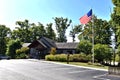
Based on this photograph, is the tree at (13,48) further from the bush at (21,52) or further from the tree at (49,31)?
the tree at (49,31)

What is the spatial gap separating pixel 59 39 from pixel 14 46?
36.3m

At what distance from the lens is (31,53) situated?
6241 cm

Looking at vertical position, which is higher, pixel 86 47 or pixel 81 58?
pixel 86 47

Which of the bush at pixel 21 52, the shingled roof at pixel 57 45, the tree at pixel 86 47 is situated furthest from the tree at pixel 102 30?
the bush at pixel 21 52

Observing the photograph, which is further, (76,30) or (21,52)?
(76,30)

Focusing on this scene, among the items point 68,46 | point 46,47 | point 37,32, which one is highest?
point 37,32

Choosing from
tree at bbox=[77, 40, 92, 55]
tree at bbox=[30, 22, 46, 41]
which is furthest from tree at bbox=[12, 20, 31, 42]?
tree at bbox=[77, 40, 92, 55]

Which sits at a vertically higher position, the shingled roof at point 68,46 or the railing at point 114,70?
the shingled roof at point 68,46

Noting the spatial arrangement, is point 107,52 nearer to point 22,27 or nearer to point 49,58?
point 49,58

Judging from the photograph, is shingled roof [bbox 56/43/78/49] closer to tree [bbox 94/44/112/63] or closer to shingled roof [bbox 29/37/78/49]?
shingled roof [bbox 29/37/78/49]

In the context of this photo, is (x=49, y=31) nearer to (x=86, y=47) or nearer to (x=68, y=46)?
(x=68, y=46)

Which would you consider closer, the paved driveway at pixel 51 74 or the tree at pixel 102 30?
the paved driveway at pixel 51 74

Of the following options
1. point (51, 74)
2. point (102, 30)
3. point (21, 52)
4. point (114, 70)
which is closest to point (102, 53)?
point (114, 70)

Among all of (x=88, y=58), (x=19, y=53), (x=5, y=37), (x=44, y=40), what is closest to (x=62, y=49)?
(x=44, y=40)
